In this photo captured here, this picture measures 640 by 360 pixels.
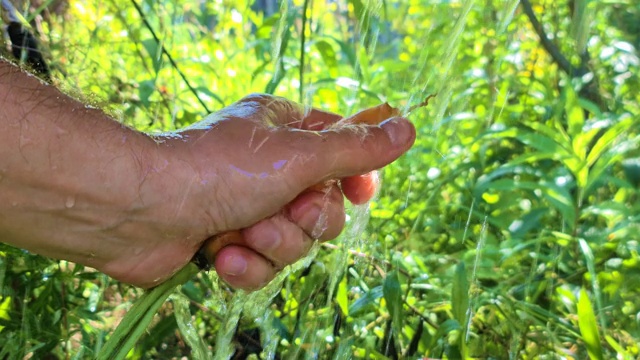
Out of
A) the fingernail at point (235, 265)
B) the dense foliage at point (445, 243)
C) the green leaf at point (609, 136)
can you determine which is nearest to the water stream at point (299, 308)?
the dense foliage at point (445, 243)

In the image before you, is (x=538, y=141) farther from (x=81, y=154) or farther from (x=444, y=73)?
(x=81, y=154)

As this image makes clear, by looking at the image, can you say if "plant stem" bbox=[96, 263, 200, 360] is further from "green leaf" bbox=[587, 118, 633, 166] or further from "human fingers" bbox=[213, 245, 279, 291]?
"green leaf" bbox=[587, 118, 633, 166]

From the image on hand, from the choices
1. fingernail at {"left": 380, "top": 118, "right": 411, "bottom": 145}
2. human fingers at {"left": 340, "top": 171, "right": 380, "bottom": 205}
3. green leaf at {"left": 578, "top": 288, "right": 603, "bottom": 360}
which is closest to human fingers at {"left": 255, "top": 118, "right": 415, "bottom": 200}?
fingernail at {"left": 380, "top": 118, "right": 411, "bottom": 145}

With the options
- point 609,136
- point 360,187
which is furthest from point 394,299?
point 609,136

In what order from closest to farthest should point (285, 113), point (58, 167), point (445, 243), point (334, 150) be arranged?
point (58, 167) < point (334, 150) < point (285, 113) < point (445, 243)

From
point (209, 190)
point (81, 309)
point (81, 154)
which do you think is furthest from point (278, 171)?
point (81, 309)

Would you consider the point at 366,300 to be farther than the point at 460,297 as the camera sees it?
Yes

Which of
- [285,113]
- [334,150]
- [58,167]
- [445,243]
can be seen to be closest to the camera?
[58,167]

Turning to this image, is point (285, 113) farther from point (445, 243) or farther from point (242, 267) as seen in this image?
point (445, 243)

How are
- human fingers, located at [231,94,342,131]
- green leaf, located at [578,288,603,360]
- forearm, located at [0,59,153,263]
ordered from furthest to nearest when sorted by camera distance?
human fingers, located at [231,94,342,131], green leaf, located at [578,288,603,360], forearm, located at [0,59,153,263]
